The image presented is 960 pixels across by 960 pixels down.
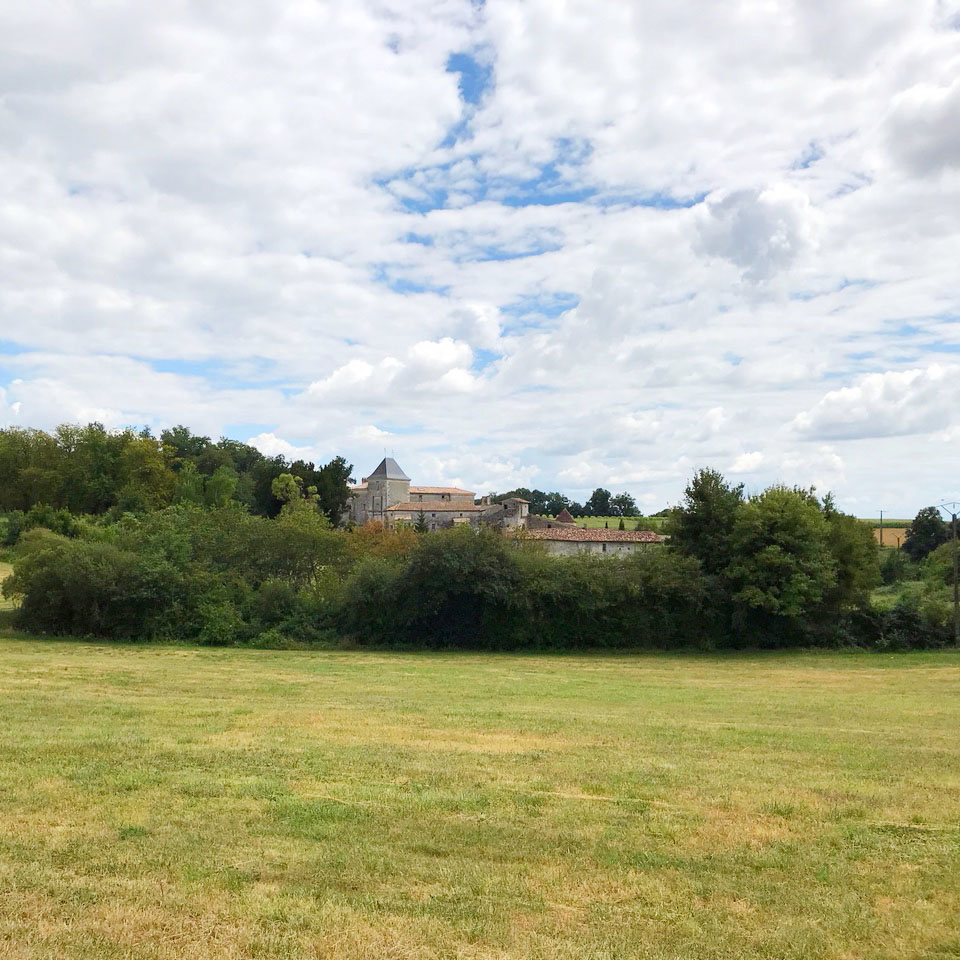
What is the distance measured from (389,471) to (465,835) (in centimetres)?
13346

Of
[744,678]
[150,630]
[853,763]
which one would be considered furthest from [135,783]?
[150,630]

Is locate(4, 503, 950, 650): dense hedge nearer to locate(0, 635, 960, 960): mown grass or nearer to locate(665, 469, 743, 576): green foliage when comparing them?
locate(665, 469, 743, 576): green foliage

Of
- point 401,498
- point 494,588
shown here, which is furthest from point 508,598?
point 401,498

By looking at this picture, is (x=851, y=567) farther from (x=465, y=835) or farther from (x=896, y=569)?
(x=896, y=569)

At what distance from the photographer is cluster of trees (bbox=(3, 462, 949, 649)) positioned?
37.7 metres

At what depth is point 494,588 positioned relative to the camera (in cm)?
3869

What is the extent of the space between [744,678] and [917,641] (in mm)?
16875

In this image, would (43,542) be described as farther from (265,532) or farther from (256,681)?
(256,681)

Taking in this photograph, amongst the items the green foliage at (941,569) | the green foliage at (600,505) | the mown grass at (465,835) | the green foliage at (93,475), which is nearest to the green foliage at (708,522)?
the green foliage at (941,569)

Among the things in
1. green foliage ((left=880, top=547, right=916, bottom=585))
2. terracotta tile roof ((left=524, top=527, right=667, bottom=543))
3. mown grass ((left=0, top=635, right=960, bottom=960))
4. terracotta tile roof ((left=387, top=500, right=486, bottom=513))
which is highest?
terracotta tile roof ((left=387, top=500, right=486, bottom=513))

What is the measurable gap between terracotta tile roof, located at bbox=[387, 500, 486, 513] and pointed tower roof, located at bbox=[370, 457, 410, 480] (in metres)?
5.34

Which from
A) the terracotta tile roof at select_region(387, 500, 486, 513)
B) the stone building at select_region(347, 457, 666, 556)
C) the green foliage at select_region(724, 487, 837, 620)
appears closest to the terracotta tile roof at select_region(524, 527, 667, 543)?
the stone building at select_region(347, 457, 666, 556)

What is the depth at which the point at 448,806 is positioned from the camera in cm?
869

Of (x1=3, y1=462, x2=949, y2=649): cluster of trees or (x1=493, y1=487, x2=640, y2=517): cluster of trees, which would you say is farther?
(x1=493, y1=487, x2=640, y2=517): cluster of trees
